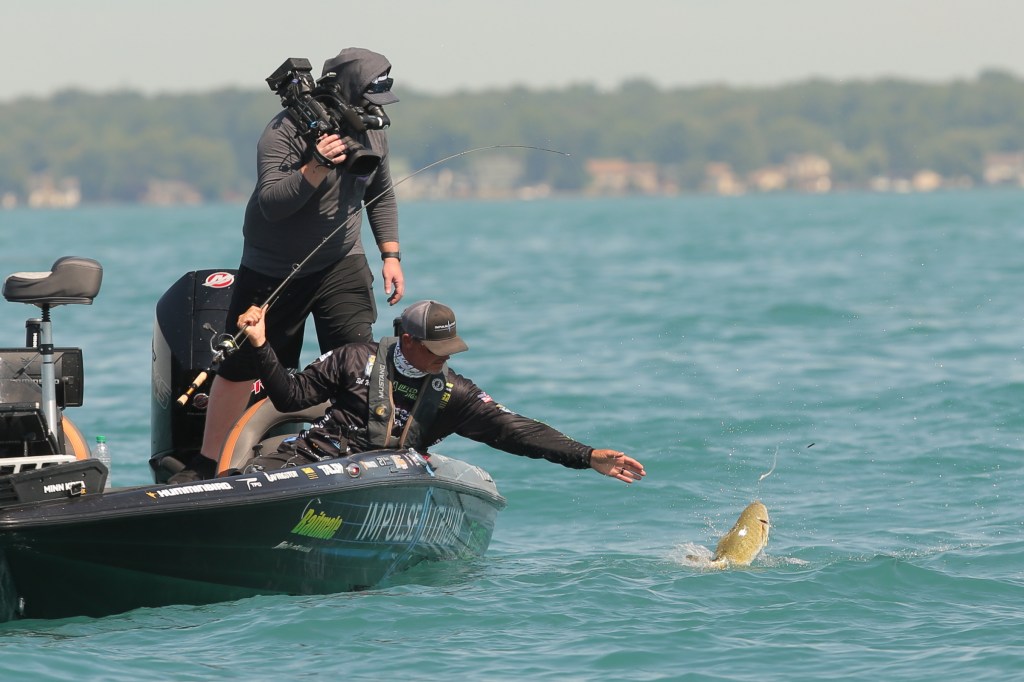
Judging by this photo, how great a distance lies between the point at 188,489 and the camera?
6227 millimetres

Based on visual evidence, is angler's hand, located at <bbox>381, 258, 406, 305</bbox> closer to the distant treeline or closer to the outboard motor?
the outboard motor

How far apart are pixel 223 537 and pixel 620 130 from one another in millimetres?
100975

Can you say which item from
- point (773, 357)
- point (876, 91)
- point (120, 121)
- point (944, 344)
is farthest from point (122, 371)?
point (120, 121)

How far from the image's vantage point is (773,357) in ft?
53.7

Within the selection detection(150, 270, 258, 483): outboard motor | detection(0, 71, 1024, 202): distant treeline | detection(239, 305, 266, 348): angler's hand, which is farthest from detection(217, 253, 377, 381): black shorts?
detection(0, 71, 1024, 202): distant treeline

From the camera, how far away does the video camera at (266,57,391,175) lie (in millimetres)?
6734

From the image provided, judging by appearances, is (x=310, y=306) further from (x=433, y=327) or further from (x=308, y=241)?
(x=433, y=327)

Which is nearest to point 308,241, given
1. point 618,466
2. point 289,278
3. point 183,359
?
point 289,278

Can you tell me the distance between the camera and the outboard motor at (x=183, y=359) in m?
7.87

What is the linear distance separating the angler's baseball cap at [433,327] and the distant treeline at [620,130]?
265 ft

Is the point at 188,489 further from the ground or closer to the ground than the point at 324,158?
closer to the ground

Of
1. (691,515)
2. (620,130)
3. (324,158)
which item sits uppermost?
(620,130)

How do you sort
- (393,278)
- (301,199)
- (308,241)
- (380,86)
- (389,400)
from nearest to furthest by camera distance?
(301,199) → (389,400) → (380,86) → (308,241) → (393,278)

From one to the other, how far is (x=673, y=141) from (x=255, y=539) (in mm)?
109655
